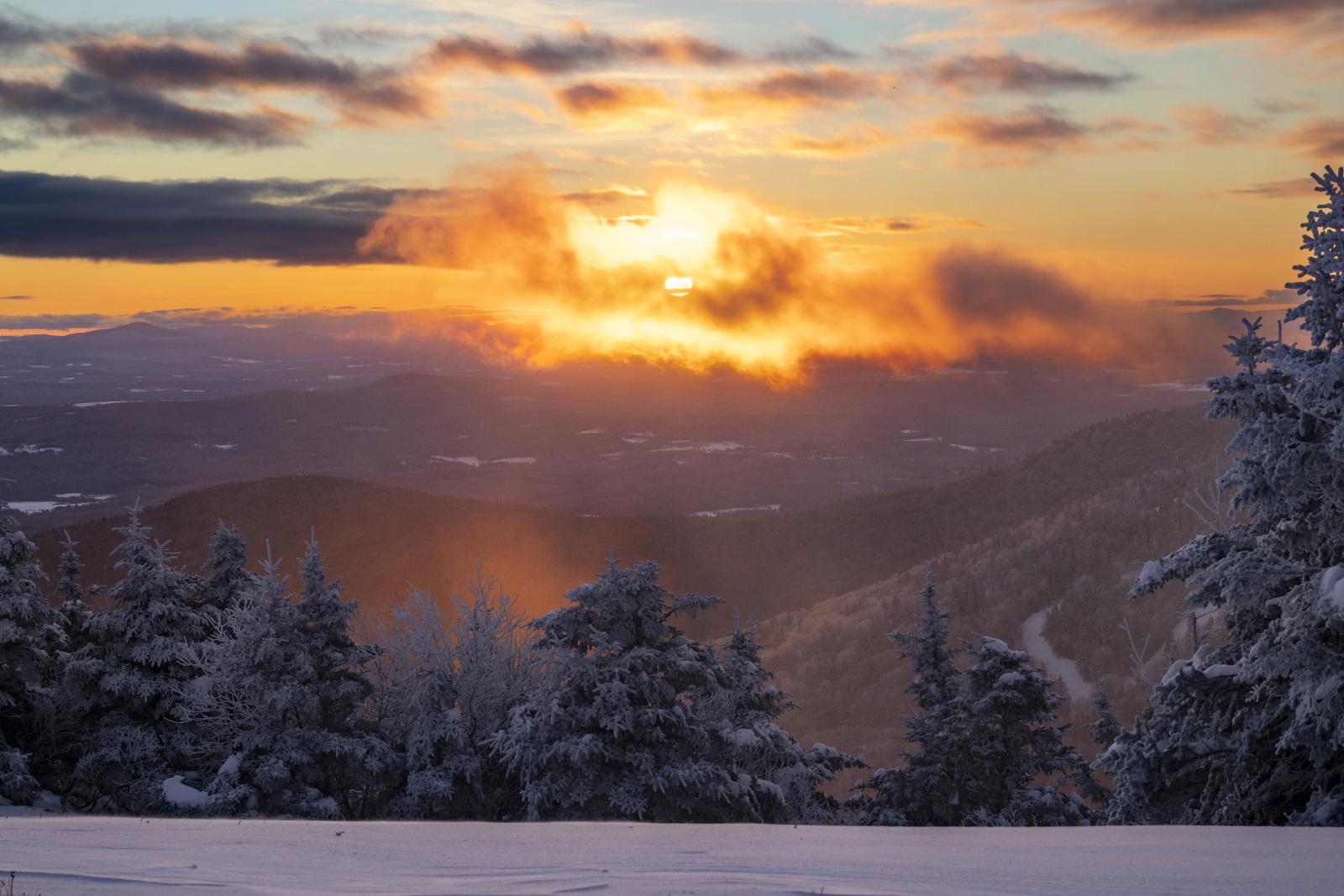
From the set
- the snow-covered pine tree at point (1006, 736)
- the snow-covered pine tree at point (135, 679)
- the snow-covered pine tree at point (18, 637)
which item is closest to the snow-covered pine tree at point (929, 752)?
the snow-covered pine tree at point (1006, 736)

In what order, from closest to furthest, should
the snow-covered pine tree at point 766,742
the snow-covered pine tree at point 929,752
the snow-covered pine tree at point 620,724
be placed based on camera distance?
the snow-covered pine tree at point 620,724, the snow-covered pine tree at point 766,742, the snow-covered pine tree at point 929,752

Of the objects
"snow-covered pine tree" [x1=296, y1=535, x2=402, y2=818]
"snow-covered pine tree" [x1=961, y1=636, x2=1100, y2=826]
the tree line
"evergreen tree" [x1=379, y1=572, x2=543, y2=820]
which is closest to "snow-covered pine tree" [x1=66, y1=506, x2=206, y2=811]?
the tree line

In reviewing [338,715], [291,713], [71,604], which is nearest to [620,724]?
[338,715]

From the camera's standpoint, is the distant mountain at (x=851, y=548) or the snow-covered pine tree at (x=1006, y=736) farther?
the distant mountain at (x=851, y=548)

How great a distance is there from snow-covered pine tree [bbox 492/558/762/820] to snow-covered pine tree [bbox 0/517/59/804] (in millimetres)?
9680

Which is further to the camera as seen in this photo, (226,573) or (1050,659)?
(1050,659)

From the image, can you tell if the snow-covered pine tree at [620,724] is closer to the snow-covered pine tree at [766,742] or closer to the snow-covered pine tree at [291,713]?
the snow-covered pine tree at [766,742]

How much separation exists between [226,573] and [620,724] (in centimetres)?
1316

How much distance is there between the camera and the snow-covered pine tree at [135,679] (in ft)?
74.9

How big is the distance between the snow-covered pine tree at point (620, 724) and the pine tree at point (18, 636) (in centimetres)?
970

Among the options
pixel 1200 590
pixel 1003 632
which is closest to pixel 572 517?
pixel 1003 632

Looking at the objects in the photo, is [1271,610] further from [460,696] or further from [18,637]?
[18,637]

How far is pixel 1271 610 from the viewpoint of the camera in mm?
14156

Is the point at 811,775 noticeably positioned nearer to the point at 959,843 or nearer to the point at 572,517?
the point at 959,843
